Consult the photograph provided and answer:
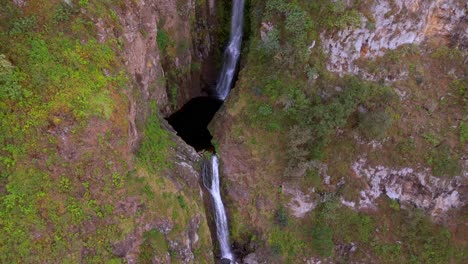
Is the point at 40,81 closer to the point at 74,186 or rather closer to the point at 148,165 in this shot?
the point at 74,186

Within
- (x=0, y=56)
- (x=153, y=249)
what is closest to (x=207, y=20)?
(x=0, y=56)

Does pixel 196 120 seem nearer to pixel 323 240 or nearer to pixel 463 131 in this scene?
pixel 323 240

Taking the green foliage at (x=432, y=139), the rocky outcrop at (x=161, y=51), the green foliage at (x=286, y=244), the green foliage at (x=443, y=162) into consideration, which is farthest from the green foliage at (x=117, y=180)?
the green foliage at (x=432, y=139)

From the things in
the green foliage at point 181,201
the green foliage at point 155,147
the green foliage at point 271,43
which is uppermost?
the green foliage at point 271,43

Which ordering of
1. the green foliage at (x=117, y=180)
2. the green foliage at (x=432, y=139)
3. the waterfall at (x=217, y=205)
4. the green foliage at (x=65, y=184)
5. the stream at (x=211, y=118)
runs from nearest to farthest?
the green foliage at (x=65, y=184) < the green foliage at (x=117, y=180) < the green foliage at (x=432, y=139) < the waterfall at (x=217, y=205) < the stream at (x=211, y=118)

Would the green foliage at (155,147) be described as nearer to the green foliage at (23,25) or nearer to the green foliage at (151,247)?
the green foliage at (151,247)

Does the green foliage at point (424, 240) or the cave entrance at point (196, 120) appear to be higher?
the cave entrance at point (196, 120)

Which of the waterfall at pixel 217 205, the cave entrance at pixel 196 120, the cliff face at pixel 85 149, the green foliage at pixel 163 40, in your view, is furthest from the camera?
the cave entrance at pixel 196 120
